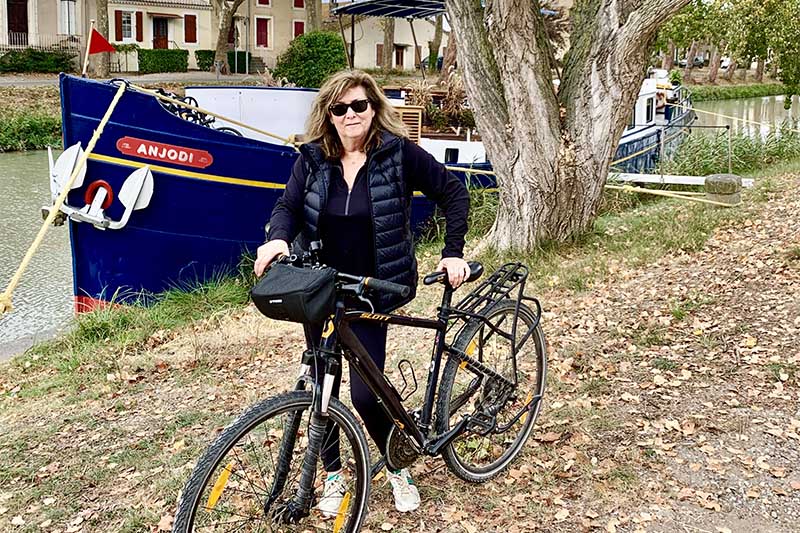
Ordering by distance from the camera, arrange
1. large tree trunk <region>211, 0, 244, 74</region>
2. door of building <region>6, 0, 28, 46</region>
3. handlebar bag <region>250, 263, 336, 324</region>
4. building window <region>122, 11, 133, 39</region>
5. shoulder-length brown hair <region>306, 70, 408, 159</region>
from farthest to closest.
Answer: building window <region>122, 11, 133, 39</region>, large tree trunk <region>211, 0, 244, 74</region>, door of building <region>6, 0, 28, 46</region>, shoulder-length brown hair <region>306, 70, 408, 159</region>, handlebar bag <region>250, 263, 336, 324</region>

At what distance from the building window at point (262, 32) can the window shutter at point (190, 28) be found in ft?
10.7

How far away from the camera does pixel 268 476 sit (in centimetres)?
327

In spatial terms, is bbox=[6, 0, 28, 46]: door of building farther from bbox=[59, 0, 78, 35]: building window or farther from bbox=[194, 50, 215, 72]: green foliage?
bbox=[194, 50, 215, 72]: green foliage

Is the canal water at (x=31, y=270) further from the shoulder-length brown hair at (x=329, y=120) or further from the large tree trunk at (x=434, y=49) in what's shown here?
the large tree trunk at (x=434, y=49)

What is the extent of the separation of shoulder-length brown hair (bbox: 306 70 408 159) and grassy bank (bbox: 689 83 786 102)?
121ft

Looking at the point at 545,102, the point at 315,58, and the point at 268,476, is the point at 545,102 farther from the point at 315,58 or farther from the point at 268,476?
the point at 315,58

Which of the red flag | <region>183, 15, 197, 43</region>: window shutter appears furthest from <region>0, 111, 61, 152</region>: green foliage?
<region>183, 15, 197, 43</region>: window shutter

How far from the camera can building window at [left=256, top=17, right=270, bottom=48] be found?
4244 cm

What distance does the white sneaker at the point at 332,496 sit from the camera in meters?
3.33

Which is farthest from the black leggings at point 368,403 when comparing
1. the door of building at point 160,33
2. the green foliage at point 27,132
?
the door of building at point 160,33

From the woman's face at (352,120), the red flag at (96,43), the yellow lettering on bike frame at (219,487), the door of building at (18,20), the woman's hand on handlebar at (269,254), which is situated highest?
the door of building at (18,20)

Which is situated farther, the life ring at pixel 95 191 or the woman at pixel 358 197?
the life ring at pixel 95 191

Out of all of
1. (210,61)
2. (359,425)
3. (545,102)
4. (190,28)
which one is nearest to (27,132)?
(210,61)

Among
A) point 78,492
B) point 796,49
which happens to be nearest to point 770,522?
point 78,492
